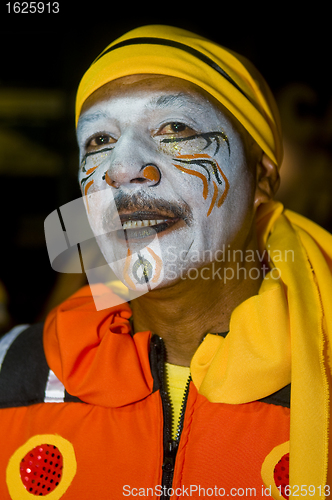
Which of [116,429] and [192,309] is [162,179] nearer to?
[192,309]

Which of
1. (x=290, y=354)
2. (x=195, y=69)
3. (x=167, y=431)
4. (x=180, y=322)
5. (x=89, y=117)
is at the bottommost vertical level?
(x=167, y=431)

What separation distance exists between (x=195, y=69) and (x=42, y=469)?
4.81 feet

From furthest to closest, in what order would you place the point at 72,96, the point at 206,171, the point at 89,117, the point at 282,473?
the point at 72,96
the point at 89,117
the point at 206,171
the point at 282,473

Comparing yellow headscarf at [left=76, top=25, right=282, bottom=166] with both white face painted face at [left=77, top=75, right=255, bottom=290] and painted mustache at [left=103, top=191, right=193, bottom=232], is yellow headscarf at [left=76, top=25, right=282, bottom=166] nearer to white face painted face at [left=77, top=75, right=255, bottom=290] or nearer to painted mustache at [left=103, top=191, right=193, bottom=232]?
white face painted face at [left=77, top=75, right=255, bottom=290]

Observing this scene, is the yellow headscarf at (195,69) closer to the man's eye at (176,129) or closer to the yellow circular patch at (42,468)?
the man's eye at (176,129)

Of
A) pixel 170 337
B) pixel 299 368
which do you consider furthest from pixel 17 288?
pixel 299 368

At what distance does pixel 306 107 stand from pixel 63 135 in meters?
1.96

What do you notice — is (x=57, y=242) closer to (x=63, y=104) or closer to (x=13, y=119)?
(x=63, y=104)

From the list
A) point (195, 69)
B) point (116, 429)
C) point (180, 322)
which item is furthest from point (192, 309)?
point (195, 69)

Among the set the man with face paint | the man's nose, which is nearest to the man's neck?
the man with face paint

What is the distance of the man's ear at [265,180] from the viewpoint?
6.27 feet

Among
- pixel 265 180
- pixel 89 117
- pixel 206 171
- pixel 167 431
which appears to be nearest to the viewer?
pixel 167 431

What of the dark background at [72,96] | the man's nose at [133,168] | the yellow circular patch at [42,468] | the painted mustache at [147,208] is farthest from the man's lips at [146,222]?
the dark background at [72,96]

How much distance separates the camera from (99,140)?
1.80 metres
